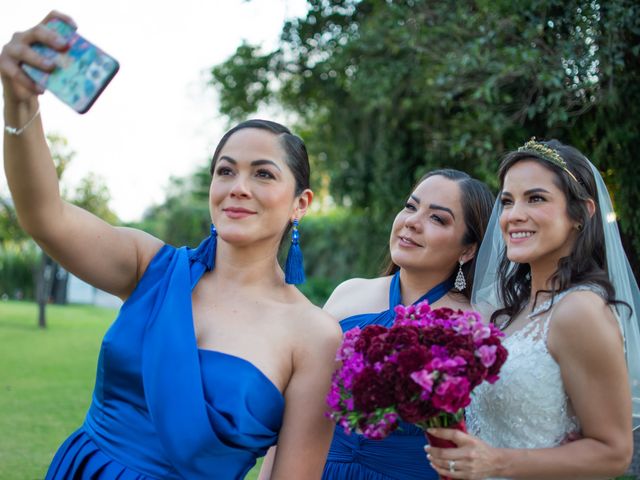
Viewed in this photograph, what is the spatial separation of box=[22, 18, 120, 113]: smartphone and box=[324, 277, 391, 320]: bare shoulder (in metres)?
2.22

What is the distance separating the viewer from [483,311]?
356 cm

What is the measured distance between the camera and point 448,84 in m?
7.90

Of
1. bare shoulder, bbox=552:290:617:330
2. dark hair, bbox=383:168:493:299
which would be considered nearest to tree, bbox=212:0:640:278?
dark hair, bbox=383:168:493:299

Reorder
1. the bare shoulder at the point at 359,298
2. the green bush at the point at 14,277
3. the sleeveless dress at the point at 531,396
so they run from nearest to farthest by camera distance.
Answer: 1. the sleeveless dress at the point at 531,396
2. the bare shoulder at the point at 359,298
3. the green bush at the point at 14,277

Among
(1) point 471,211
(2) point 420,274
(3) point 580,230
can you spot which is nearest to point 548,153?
(3) point 580,230

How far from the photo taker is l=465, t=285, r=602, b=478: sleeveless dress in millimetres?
2828

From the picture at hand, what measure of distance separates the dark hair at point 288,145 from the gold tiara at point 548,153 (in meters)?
1.02

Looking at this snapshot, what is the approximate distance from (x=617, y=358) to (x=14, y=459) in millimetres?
6590

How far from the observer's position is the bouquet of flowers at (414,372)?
7.41 ft

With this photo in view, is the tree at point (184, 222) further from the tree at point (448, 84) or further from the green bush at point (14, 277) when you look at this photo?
the tree at point (448, 84)

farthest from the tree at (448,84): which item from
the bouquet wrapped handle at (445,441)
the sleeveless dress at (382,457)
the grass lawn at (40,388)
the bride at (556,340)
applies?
the grass lawn at (40,388)

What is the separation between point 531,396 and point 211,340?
4.23 ft

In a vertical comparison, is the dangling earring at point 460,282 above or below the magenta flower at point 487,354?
above

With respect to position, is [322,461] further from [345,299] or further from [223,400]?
[345,299]
